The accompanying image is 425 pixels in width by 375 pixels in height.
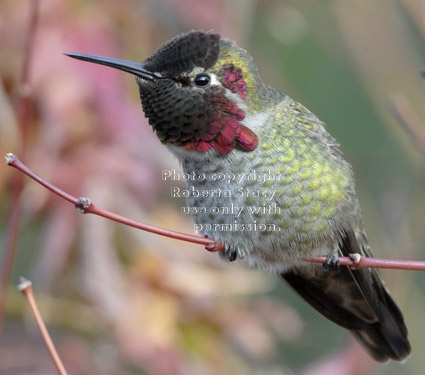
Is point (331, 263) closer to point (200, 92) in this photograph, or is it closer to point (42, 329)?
point (200, 92)

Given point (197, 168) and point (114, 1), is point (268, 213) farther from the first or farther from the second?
point (114, 1)

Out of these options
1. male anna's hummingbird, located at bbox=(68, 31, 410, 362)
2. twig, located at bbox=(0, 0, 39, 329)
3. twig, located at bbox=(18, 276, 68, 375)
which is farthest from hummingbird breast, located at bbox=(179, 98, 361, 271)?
twig, located at bbox=(18, 276, 68, 375)

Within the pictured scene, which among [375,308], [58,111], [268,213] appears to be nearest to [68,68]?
[58,111]

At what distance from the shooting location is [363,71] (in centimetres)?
333

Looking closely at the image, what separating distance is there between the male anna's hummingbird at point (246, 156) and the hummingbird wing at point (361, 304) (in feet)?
0.66

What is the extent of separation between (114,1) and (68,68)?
42 centimetres

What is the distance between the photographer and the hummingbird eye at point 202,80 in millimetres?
2004

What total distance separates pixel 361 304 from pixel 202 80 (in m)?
1.01

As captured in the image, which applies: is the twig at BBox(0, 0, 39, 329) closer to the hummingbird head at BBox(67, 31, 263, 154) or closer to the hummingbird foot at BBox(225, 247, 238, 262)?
the hummingbird head at BBox(67, 31, 263, 154)

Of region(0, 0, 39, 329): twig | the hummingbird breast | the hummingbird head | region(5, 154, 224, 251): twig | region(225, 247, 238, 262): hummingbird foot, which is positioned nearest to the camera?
region(5, 154, 224, 251): twig

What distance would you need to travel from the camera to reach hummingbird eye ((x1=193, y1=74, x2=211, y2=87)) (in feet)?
6.57

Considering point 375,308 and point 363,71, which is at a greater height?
point 363,71

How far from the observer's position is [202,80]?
6.61 ft

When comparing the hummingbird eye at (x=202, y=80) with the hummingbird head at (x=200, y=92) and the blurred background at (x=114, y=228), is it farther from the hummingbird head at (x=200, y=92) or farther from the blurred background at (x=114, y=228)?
the blurred background at (x=114, y=228)
